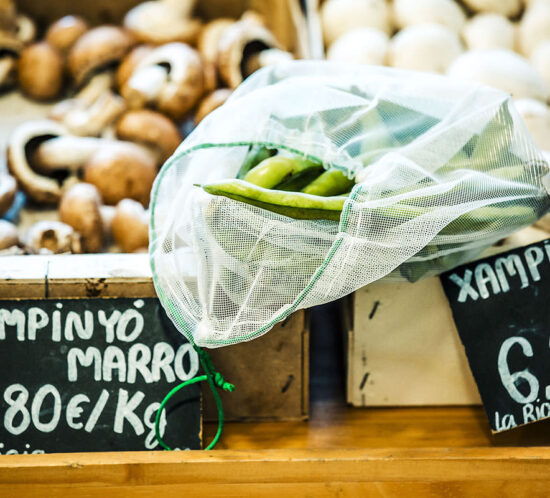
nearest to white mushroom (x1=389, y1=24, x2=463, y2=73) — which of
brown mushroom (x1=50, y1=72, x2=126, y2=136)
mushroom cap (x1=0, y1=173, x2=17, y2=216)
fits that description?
brown mushroom (x1=50, y1=72, x2=126, y2=136)

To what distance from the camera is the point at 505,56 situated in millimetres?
1166

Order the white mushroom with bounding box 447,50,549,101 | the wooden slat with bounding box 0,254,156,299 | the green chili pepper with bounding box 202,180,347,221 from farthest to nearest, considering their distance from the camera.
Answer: the white mushroom with bounding box 447,50,549,101
the wooden slat with bounding box 0,254,156,299
the green chili pepper with bounding box 202,180,347,221

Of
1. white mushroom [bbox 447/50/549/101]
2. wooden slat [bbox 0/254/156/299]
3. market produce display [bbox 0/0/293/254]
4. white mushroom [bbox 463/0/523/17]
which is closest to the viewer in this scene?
wooden slat [bbox 0/254/156/299]

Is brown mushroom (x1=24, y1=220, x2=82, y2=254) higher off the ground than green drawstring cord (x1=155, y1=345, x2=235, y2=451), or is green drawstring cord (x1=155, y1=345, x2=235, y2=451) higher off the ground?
brown mushroom (x1=24, y1=220, x2=82, y2=254)

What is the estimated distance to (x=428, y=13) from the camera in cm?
140

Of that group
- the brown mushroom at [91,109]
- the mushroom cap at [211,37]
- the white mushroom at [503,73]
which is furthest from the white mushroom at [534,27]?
the brown mushroom at [91,109]

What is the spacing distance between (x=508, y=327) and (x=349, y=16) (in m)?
0.96

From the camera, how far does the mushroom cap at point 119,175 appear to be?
105 centimetres

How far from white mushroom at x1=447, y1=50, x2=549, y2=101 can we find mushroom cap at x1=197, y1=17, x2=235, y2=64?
1.73 ft

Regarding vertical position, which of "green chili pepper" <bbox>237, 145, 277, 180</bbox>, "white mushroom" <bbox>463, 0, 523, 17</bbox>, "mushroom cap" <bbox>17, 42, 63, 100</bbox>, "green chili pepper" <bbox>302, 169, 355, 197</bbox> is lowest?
"green chili pepper" <bbox>302, 169, 355, 197</bbox>

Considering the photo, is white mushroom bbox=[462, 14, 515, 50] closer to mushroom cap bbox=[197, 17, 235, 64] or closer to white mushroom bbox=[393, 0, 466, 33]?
white mushroom bbox=[393, 0, 466, 33]

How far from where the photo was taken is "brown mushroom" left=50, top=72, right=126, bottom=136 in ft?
3.89

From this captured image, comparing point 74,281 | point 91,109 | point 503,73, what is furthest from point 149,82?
point 503,73

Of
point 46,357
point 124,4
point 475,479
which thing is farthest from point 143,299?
point 124,4
